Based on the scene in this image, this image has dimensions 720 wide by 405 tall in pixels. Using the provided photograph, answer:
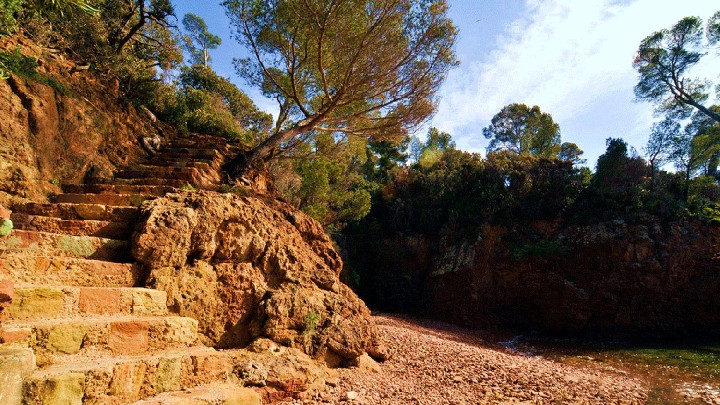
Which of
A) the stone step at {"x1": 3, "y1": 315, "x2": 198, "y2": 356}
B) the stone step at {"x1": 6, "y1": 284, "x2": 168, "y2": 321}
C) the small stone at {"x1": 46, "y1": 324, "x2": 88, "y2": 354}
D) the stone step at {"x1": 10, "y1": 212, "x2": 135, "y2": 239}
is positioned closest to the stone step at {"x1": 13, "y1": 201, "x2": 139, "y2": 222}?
the stone step at {"x1": 10, "y1": 212, "x2": 135, "y2": 239}

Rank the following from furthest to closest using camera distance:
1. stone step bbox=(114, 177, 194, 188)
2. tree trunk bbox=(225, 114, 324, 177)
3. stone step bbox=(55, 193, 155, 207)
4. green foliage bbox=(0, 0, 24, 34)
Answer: tree trunk bbox=(225, 114, 324, 177)
stone step bbox=(114, 177, 194, 188)
stone step bbox=(55, 193, 155, 207)
green foliage bbox=(0, 0, 24, 34)

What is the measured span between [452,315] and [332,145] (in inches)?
396

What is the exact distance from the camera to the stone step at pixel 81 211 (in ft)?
14.2

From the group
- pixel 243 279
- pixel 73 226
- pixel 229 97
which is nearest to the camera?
pixel 73 226

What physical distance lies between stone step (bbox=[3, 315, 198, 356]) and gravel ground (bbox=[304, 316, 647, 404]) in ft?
5.90

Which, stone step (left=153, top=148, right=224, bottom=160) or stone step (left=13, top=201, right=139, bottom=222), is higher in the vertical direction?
stone step (left=153, top=148, right=224, bottom=160)

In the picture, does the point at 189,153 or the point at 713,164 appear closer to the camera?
the point at 189,153

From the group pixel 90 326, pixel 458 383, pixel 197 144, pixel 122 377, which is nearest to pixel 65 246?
pixel 90 326

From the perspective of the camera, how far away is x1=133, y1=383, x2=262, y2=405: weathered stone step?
2.66m

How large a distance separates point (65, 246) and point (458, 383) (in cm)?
565

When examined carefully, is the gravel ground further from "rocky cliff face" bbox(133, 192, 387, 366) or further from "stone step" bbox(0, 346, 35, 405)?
"stone step" bbox(0, 346, 35, 405)

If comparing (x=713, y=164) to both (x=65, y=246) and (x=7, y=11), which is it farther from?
(x=7, y=11)

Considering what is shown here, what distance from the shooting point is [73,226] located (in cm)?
405

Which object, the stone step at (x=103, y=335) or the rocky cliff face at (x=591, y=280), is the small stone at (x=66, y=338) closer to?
the stone step at (x=103, y=335)
